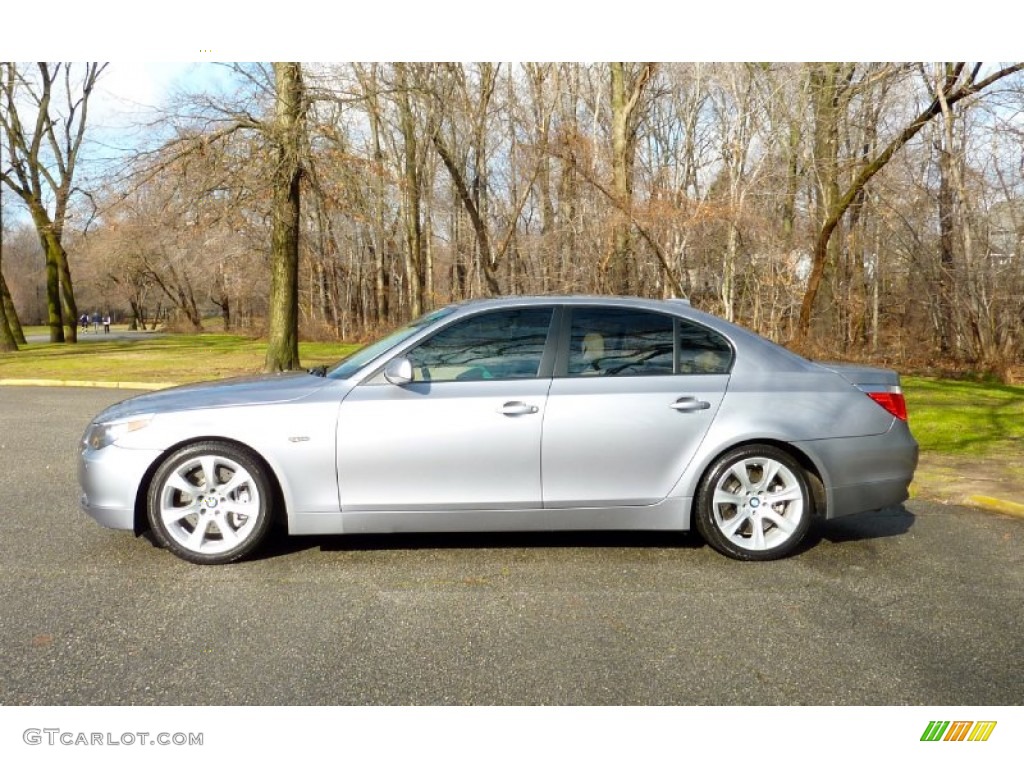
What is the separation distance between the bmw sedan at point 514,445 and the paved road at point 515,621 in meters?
0.29

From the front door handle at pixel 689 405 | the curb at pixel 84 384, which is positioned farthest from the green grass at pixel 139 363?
the front door handle at pixel 689 405

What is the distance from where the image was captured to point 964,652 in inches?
117

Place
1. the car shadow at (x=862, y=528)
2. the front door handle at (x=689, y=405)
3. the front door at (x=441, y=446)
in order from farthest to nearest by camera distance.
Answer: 1. the car shadow at (x=862, y=528)
2. the front door handle at (x=689, y=405)
3. the front door at (x=441, y=446)

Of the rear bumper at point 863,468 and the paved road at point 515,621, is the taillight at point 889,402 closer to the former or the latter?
the rear bumper at point 863,468

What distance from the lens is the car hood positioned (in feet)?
13.0

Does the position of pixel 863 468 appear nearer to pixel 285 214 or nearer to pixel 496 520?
pixel 496 520

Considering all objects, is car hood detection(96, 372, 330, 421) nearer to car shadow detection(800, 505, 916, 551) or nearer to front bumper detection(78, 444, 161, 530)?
front bumper detection(78, 444, 161, 530)

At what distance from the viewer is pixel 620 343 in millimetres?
4156

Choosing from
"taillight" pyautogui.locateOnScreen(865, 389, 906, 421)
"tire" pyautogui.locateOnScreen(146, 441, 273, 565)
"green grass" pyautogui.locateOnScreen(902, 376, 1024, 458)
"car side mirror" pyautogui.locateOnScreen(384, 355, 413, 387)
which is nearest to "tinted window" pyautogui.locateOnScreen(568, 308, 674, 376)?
"car side mirror" pyautogui.locateOnScreen(384, 355, 413, 387)

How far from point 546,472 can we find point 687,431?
874mm

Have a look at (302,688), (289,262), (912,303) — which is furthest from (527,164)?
(302,688)

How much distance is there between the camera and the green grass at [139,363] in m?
15.4
